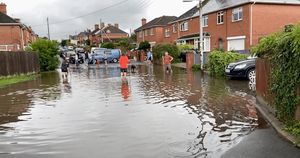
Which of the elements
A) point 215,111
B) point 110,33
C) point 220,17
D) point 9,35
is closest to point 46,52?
point 9,35

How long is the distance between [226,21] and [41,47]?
18.6 m

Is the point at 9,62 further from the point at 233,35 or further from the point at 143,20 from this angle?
the point at 143,20

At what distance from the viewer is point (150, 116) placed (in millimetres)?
9258

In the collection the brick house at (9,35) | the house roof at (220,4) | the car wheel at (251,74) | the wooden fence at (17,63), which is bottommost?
the car wheel at (251,74)

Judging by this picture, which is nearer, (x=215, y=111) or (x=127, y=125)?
(x=127, y=125)

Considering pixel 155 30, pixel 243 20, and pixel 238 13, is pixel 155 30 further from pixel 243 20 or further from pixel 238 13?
pixel 243 20

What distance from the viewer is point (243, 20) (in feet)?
110

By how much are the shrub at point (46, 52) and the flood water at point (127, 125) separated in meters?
20.6

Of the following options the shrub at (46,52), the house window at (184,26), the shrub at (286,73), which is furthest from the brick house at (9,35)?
the shrub at (286,73)

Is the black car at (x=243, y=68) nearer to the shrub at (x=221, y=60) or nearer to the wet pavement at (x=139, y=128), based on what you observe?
the shrub at (x=221, y=60)

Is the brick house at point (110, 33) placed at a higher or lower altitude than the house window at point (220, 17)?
higher

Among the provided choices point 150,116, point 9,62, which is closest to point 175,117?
point 150,116

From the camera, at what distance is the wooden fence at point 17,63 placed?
77.5 feet

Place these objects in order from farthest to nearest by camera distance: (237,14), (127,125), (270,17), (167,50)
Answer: (167,50) < (237,14) < (270,17) < (127,125)
